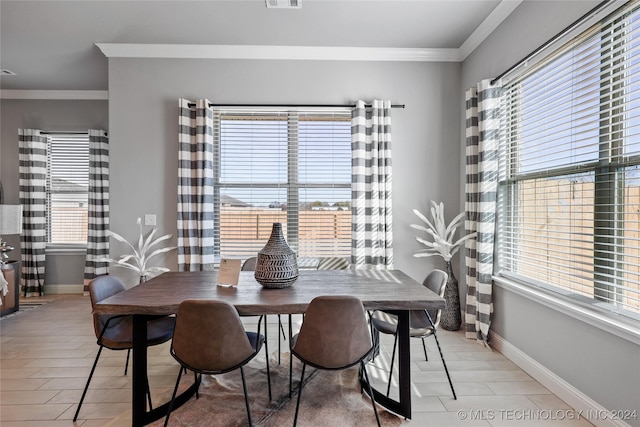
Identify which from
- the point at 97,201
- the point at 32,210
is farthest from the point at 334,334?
the point at 32,210

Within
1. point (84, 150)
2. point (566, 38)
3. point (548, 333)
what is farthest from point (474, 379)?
point (84, 150)

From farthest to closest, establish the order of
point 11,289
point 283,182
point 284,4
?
1. point 11,289
2. point 283,182
3. point 284,4

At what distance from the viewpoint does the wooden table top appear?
1.62 meters

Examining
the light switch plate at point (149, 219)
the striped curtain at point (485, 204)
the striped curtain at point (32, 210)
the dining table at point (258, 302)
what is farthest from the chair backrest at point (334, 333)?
the striped curtain at point (32, 210)

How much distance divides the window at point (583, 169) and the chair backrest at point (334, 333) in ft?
4.74

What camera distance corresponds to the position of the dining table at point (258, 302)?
1623 mm

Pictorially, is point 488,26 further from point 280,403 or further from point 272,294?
point 280,403

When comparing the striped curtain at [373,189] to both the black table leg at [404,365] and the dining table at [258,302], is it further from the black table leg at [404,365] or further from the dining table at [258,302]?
the black table leg at [404,365]

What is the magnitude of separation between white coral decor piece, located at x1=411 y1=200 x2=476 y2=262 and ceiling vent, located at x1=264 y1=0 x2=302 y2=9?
85.6 inches

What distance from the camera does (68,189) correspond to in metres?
4.58

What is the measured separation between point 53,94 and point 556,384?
6651 millimetres

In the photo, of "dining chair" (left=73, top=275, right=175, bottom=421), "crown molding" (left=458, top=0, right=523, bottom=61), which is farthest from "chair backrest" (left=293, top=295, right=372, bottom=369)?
"crown molding" (left=458, top=0, right=523, bottom=61)

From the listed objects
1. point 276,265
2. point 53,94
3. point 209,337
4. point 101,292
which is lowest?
point 209,337

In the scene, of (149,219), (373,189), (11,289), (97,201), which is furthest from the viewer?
(97,201)
